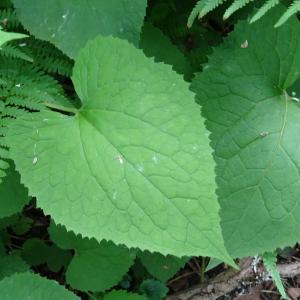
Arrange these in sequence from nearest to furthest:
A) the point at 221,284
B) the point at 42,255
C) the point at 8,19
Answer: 1. the point at 8,19
2. the point at 42,255
3. the point at 221,284

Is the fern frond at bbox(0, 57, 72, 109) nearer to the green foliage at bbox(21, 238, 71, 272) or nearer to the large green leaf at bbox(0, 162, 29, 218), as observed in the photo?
the large green leaf at bbox(0, 162, 29, 218)

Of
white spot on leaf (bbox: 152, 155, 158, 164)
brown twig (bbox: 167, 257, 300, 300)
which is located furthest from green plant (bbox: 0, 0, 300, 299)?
brown twig (bbox: 167, 257, 300, 300)

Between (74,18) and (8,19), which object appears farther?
(8,19)

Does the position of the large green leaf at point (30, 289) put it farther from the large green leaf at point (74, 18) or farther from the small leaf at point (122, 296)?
the large green leaf at point (74, 18)

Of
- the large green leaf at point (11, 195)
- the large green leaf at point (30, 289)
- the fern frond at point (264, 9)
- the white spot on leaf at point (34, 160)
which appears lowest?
the large green leaf at point (30, 289)

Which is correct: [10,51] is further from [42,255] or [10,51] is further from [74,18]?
[42,255]

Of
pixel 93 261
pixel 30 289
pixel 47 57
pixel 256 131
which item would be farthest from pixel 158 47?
pixel 30 289

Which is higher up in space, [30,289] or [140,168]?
[140,168]

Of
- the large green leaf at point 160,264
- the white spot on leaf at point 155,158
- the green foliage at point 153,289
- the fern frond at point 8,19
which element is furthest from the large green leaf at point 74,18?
the green foliage at point 153,289
